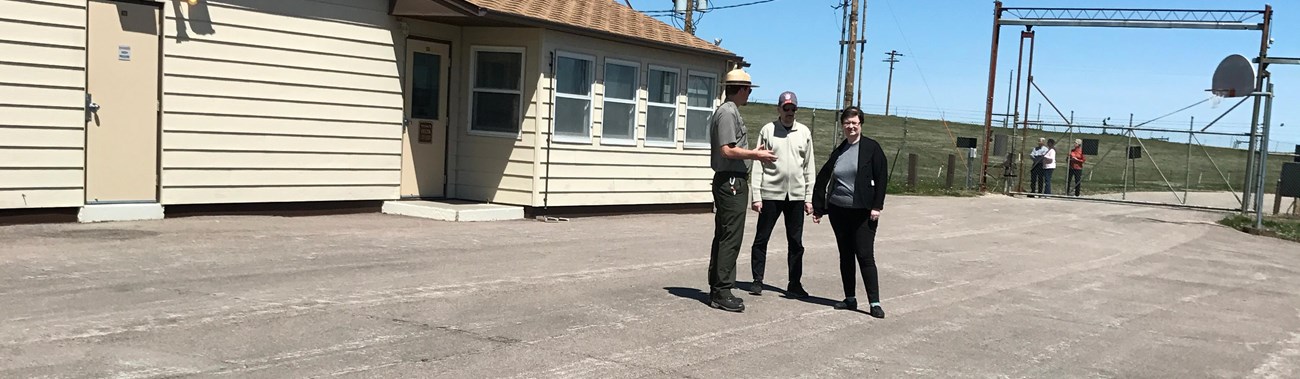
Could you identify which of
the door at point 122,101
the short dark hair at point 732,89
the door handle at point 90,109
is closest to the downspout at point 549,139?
the door at point 122,101

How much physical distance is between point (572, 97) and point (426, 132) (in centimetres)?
192

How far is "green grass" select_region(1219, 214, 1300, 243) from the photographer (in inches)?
702

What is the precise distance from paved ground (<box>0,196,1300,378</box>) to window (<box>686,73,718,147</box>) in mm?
4247

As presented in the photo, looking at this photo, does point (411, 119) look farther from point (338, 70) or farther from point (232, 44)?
point (232, 44)

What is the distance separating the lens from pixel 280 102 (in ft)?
42.6

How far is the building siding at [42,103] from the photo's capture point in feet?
35.5

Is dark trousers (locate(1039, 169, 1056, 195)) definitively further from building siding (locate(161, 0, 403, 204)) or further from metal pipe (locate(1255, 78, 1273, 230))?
building siding (locate(161, 0, 403, 204))

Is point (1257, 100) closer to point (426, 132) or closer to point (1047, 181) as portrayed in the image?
point (1047, 181)

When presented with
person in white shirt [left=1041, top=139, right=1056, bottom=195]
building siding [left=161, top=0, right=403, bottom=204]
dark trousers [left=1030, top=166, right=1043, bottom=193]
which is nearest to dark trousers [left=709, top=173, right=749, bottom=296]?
building siding [left=161, top=0, right=403, bottom=204]

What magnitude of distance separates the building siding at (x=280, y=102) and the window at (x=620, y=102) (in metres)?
2.82

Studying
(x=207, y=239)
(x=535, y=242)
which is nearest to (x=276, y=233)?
(x=207, y=239)

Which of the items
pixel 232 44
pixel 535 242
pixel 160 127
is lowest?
pixel 535 242

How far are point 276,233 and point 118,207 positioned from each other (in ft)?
5.64

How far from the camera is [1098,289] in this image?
10.5m
